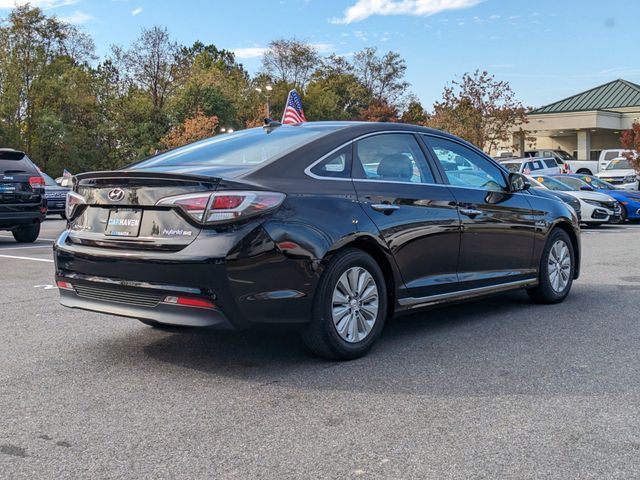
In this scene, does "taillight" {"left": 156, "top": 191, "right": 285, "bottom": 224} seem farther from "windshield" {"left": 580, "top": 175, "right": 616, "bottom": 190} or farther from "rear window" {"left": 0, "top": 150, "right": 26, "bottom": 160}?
"windshield" {"left": 580, "top": 175, "right": 616, "bottom": 190}

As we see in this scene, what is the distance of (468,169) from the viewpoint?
6039mm

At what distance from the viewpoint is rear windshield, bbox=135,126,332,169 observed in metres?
4.82

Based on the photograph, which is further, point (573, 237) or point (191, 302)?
point (573, 237)

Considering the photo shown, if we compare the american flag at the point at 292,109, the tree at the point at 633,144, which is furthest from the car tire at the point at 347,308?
the tree at the point at 633,144

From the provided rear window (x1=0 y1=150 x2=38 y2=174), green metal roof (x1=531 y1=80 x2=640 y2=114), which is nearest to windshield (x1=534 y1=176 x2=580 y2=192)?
rear window (x1=0 y1=150 x2=38 y2=174)

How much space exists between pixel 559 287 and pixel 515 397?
321 cm

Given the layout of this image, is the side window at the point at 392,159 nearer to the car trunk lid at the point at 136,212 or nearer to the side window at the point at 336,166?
the side window at the point at 336,166

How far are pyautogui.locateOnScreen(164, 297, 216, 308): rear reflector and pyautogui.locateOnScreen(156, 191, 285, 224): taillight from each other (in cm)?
46

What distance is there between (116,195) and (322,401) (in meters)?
1.86

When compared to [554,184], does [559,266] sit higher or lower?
lower

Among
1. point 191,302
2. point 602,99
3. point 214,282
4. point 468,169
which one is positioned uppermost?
point 602,99

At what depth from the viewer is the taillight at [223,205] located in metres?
4.20

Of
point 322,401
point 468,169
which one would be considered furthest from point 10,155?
point 322,401

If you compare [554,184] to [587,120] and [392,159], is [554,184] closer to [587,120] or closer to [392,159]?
[392,159]
